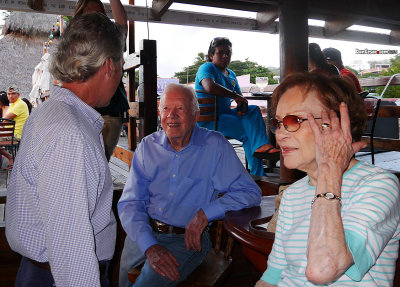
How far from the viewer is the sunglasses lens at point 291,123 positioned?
1.10 metres

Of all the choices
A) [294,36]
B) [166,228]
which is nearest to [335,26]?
[294,36]

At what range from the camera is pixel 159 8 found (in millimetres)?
3711

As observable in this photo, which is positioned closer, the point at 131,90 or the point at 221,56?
the point at 131,90

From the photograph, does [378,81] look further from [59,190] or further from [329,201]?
[59,190]

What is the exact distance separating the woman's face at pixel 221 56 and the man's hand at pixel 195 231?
2.18 m

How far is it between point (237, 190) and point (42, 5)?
2.90 metres

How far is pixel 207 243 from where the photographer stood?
1.91m

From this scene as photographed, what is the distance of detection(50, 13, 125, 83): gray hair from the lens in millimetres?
1119

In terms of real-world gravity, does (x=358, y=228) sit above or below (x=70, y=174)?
below

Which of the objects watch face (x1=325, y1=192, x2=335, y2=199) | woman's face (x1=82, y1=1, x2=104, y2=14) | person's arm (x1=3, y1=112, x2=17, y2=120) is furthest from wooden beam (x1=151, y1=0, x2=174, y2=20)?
person's arm (x1=3, y1=112, x2=17, y2=120)

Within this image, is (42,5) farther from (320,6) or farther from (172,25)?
(320,6)

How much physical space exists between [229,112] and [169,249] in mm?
2102

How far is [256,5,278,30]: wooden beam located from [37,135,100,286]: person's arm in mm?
3565

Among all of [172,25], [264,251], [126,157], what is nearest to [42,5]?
[172,25]
